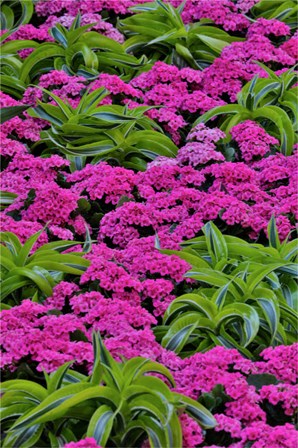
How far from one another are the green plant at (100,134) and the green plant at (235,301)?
0.80 metres

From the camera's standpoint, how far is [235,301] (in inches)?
122

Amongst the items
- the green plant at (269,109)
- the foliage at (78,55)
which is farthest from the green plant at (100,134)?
the foliage at (78,55)

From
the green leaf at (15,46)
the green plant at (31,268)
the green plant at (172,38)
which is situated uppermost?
the green plant at (172,38)

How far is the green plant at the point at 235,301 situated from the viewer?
9.69 feet

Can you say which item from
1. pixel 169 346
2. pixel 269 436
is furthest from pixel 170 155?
pixel 269 436

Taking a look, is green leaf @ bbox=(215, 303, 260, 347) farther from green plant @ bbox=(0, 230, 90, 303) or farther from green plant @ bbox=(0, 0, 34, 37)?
→ green plant @ bbox=(0, 0, 34, 37)

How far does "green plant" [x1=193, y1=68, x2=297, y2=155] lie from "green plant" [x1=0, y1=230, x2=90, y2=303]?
1205 millimetres

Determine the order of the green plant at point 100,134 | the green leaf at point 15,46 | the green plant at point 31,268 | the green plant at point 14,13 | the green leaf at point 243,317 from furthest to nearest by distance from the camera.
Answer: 1. the green plant at point 14,13
2. the green leaf at point 15,46
3. the green plant at point 100,134
4. the green plant at point 31,268
5. the green leaf at point 243,317

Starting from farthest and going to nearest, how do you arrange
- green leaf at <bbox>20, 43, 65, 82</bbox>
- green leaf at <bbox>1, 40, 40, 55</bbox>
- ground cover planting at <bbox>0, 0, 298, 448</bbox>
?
green leaf at <bbox>1, 40, 40, 55</bbox>, green leaf at <bbox>20, 43, 65, 82</bbox>, ground cover planting at <bbox>0, 0, 298, 448</bbox>

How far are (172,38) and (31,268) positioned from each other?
193 centimetres

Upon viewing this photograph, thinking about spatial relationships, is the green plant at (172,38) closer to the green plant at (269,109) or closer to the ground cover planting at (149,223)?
the ground cover planting at (149,223)

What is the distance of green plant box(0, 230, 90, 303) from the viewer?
3133 millimetres

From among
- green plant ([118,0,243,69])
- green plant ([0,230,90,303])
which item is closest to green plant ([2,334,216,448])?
green plant ([0,230,90,303])

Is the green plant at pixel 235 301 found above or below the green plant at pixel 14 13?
below
